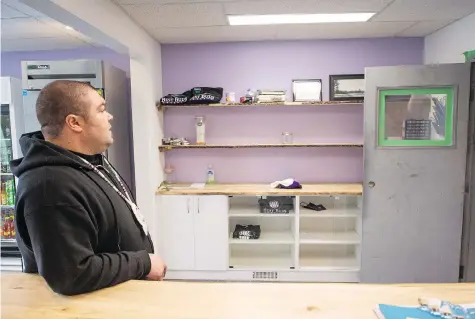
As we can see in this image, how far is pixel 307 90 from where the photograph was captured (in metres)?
3.42

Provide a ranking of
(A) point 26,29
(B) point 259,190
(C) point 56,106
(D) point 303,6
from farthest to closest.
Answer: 1. (B) point 259,190
2. (A) point 26,29
3. (D) point 303,6
4. (C) point 56,106

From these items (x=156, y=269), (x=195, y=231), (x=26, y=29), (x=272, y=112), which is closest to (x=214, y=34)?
(x=272, y=112)

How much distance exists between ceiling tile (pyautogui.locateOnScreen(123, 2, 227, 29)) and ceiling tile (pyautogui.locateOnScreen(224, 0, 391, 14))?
0.14 metres

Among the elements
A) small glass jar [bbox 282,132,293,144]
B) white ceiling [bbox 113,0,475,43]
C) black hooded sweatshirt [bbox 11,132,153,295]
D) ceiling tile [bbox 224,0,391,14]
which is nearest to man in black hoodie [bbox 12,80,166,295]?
black hooded sweatshirt [bbox 11,132,153,295]

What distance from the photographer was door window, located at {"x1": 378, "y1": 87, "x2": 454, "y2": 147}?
2852mm

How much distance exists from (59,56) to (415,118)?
3.72 meters

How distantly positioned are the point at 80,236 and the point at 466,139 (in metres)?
3.03

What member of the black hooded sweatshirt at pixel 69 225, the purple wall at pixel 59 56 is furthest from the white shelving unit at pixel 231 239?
the black hooded sweatshirt at pixel 69 225

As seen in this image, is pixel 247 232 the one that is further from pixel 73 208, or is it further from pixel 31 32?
pixel 31 32

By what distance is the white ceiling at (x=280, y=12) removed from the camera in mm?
2359

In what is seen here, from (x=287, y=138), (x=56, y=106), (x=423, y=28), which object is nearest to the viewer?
(x=56, y=106)

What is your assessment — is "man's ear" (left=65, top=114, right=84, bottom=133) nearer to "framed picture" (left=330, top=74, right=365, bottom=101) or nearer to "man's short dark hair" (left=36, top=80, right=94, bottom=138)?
"man's short dark hair" (left=36, top=80, right=94, bottom=138)

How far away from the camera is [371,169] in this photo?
292 cm

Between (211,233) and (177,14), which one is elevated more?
(177,14)
